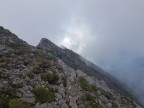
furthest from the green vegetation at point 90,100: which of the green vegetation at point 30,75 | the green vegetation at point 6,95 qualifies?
the green vegetation at point 6,95

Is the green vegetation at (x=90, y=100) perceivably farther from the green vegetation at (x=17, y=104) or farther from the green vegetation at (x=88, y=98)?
the green vegetation at (x=17, y=104)

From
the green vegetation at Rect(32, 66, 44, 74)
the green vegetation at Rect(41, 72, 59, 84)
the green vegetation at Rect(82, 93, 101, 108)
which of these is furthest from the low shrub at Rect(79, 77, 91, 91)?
the green vegetation at Rect(32, 66, 44, 74)

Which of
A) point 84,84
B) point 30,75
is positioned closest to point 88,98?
point 84,84

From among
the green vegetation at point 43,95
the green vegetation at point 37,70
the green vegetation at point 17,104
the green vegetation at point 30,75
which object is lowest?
the green vegetation at point 17,104

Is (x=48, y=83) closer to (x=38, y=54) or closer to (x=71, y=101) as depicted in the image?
(x=71, y=101)

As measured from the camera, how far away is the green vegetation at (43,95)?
27422 millimetres

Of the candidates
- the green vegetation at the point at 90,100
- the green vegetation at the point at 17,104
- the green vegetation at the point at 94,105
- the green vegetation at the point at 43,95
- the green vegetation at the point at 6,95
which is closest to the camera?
the green vegetation at the point at 17,104

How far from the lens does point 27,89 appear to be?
2847 centimetres

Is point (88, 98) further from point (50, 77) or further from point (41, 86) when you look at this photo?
point (41, 86)

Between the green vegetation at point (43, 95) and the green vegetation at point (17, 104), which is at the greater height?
the green vegetation at point (43, 95)

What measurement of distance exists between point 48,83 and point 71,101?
3.20 meters

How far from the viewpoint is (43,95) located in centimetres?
2819

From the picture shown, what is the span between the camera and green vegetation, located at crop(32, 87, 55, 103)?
27.4 m

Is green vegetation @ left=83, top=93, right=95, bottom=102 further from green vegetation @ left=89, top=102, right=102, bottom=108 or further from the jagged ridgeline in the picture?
green vegetation @ left=89, top=102, right=102, bottom=108
